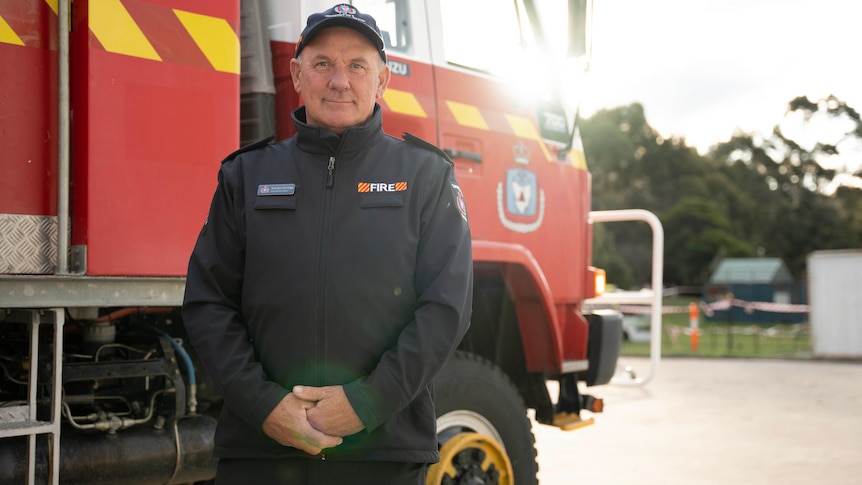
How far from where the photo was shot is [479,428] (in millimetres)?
4027

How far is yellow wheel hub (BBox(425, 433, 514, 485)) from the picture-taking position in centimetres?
372

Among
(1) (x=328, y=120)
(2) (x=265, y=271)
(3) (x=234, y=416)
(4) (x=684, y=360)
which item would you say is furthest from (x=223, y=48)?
(4) (x=684, y=360)

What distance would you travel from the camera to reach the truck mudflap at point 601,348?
182 inches

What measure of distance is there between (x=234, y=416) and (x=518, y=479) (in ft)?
7.32

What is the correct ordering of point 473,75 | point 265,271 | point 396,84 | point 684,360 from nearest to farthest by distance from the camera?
1. point 265,271
2. point 396,84
3. point 473,75
4. point 684,360

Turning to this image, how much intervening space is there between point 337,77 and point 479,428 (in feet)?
7.11

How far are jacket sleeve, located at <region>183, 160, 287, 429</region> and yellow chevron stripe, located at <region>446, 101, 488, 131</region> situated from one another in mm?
1743

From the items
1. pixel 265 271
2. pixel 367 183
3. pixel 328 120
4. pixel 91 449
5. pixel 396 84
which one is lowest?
pixel 91 449

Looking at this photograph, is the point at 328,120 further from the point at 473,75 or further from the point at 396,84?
the point at 473,75

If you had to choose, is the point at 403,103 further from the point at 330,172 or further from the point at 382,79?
the point at 330,172

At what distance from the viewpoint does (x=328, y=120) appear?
2328 mm

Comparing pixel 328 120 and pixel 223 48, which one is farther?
pixel 223 48

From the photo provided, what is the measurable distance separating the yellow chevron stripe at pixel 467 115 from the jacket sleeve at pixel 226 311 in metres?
1.74

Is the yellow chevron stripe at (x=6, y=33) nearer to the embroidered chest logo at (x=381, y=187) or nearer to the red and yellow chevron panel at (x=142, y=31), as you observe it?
the red and yellow chevron panel at (x=142, y=31)
